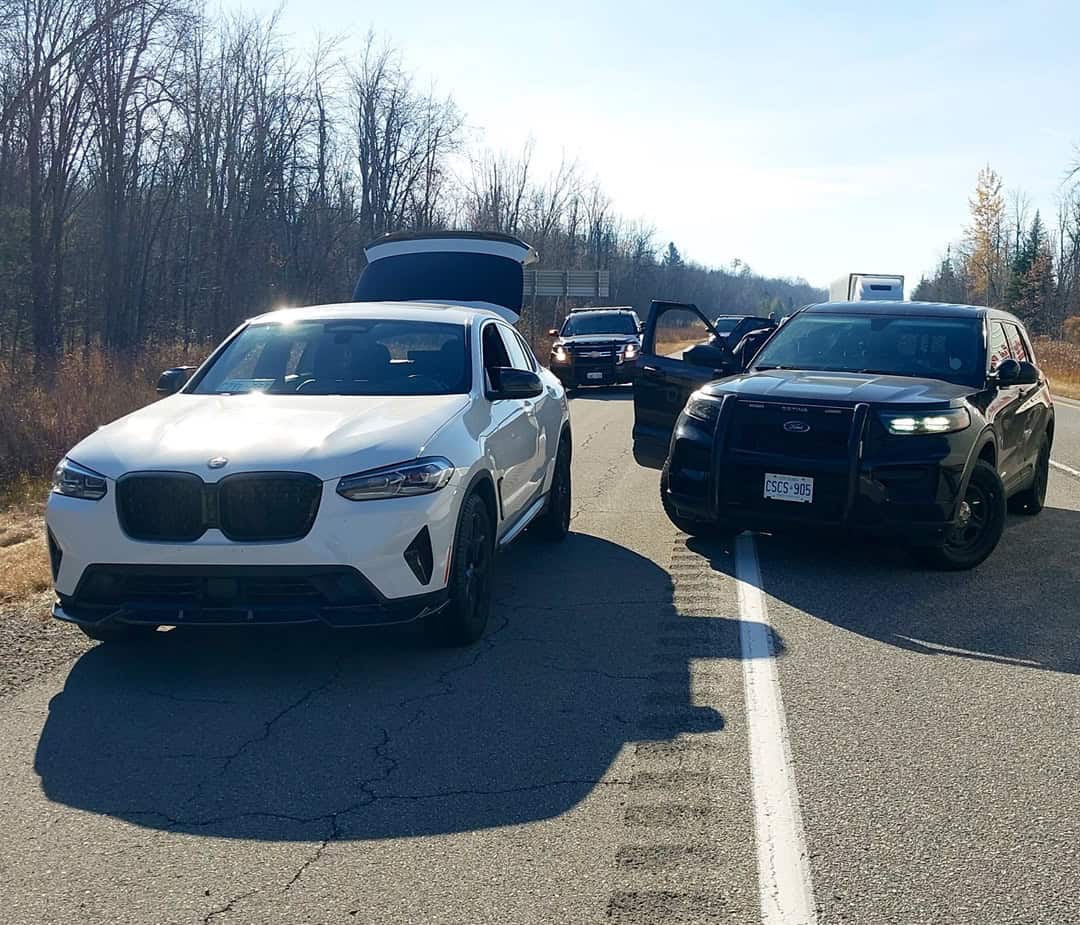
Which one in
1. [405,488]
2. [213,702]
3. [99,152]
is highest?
[99,152]

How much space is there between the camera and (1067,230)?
7944cm

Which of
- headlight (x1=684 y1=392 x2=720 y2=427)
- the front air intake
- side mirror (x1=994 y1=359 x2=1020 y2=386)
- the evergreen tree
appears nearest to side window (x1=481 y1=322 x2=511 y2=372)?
headlight (x1=684 y1=392 x2=720 y2=427)

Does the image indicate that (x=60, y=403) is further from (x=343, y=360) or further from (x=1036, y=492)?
(x=1036, y=492)

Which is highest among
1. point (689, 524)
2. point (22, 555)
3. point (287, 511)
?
point (287, 511)

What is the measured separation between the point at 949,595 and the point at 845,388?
1.56 m

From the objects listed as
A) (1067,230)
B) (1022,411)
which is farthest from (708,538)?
(1067,230)

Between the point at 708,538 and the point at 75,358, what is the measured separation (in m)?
14.2

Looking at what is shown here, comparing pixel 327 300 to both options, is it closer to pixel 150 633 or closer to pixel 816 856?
pixel 150 633

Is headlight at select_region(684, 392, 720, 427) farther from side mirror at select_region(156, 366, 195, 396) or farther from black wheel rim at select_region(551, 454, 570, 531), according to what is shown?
side mirror at select_region(156, 366, 195, 396)

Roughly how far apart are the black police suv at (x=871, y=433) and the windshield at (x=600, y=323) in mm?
17836

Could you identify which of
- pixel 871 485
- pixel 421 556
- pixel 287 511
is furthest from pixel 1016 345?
pixel 287 511

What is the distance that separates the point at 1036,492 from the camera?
9805 mm

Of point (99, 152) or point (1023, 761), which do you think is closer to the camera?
point (1023, 761)

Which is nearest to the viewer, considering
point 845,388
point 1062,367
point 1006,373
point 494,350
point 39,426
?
point 494,350
